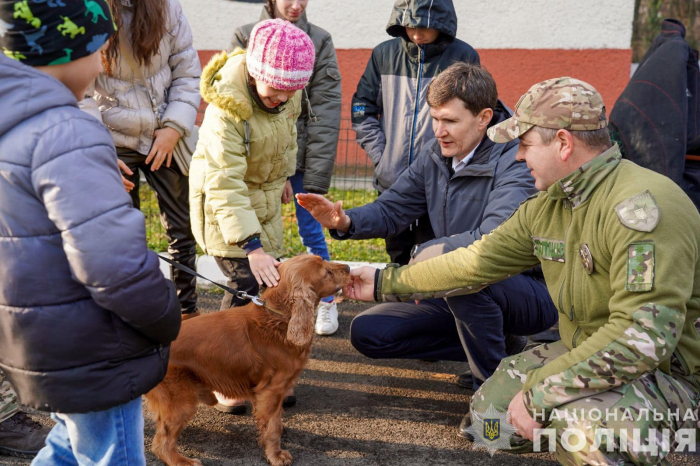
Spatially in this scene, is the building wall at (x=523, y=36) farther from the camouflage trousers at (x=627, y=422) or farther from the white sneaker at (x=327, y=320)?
the camouflage trousers at (x=627, y=422)

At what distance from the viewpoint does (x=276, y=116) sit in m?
3.96

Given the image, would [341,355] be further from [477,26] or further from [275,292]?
[477,26]

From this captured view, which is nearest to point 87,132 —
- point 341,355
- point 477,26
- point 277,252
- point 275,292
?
point 275,292

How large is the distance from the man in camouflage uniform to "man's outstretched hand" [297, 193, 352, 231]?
119 cm

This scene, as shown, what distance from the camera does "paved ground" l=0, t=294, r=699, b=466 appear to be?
3531 mm

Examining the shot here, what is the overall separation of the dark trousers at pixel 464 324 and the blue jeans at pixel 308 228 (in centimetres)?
126

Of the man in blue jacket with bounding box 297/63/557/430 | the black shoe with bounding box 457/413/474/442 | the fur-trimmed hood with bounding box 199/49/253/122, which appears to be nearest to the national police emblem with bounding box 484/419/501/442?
the black shoe with bounding box 457/413/474/442

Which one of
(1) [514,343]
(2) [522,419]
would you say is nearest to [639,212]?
(2) [522,419]

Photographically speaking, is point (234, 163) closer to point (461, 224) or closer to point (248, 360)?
point (248, 360)

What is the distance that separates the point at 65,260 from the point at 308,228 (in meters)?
3.22

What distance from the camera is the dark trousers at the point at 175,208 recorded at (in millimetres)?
4523

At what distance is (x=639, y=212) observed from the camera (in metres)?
2.48

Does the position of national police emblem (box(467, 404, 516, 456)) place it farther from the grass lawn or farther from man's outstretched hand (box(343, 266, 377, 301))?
the grass lawn

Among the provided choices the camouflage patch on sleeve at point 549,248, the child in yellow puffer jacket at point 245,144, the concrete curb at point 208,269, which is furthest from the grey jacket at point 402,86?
the camouflage patch on sleeve at point 549,248
